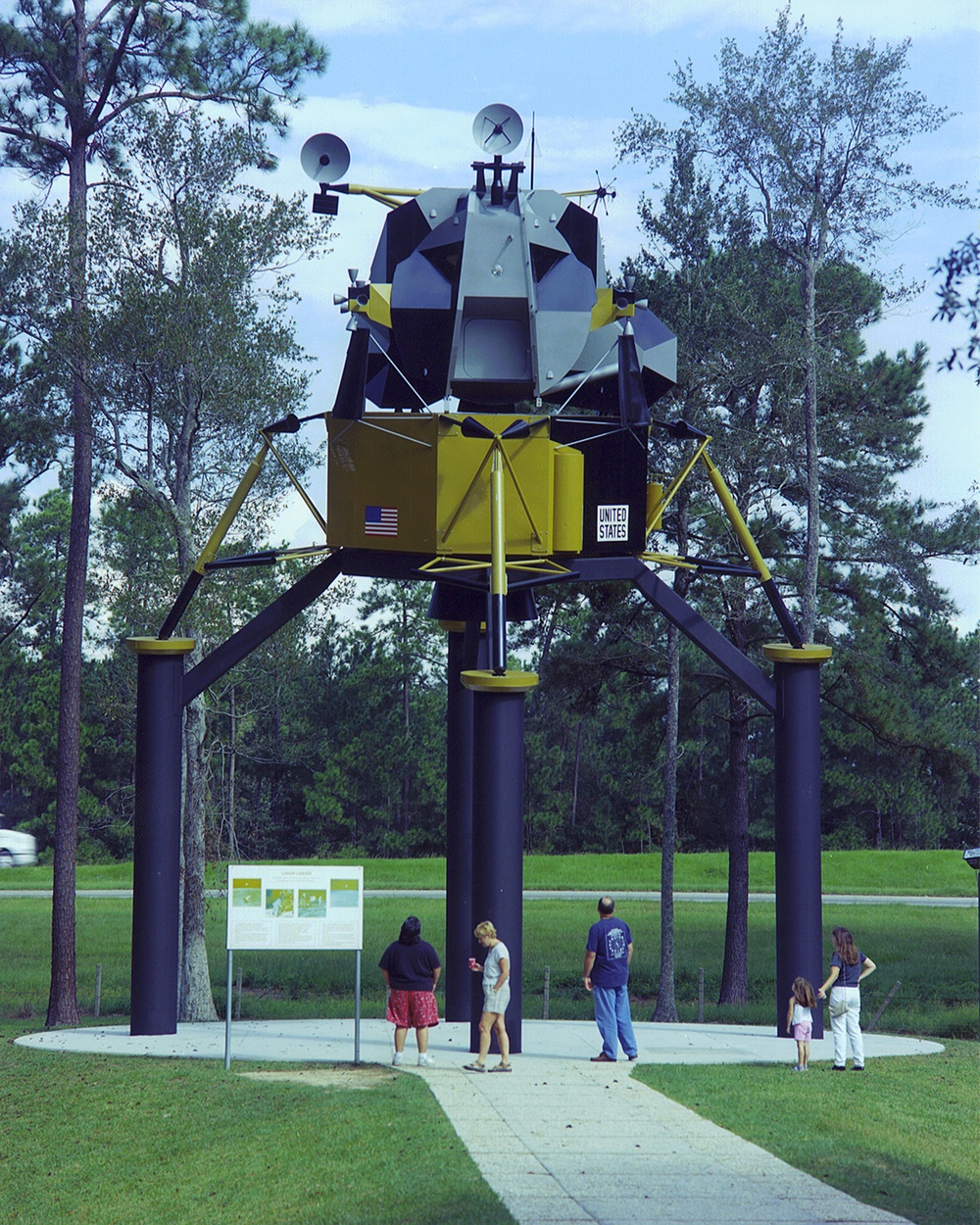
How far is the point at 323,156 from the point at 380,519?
3.90m

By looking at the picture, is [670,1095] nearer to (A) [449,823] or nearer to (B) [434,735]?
(A) [449,823]

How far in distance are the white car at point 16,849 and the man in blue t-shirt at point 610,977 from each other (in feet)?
135

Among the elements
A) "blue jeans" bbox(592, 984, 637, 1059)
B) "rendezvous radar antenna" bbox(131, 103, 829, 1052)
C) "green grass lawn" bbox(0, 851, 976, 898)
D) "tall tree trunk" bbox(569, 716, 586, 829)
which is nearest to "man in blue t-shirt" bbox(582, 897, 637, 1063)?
"blue jeans" bbox(592, 984, 637, 1059)

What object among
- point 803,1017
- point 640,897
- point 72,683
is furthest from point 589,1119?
point 640,897

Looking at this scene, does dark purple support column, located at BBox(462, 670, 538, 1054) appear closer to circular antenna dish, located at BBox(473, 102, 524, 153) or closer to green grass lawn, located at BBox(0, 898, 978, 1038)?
circular antenna dish, located at BBox(473, 102, 524, 153)

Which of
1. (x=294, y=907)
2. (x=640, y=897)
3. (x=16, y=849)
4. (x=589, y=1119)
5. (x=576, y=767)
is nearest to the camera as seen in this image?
(x=589, y=1119)

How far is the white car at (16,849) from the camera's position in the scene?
51219 millimetres

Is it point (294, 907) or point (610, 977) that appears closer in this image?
point (610, 977)

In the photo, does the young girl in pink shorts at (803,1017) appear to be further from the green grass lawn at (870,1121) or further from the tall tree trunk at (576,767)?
the tall tree trunk at (576,767)

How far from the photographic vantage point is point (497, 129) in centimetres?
1512

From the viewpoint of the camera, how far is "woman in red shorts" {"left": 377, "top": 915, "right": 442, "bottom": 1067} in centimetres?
1327

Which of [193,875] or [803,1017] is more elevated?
[193,875]

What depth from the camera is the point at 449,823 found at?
1759cm

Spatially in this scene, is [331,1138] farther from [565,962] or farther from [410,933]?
[565,962]
